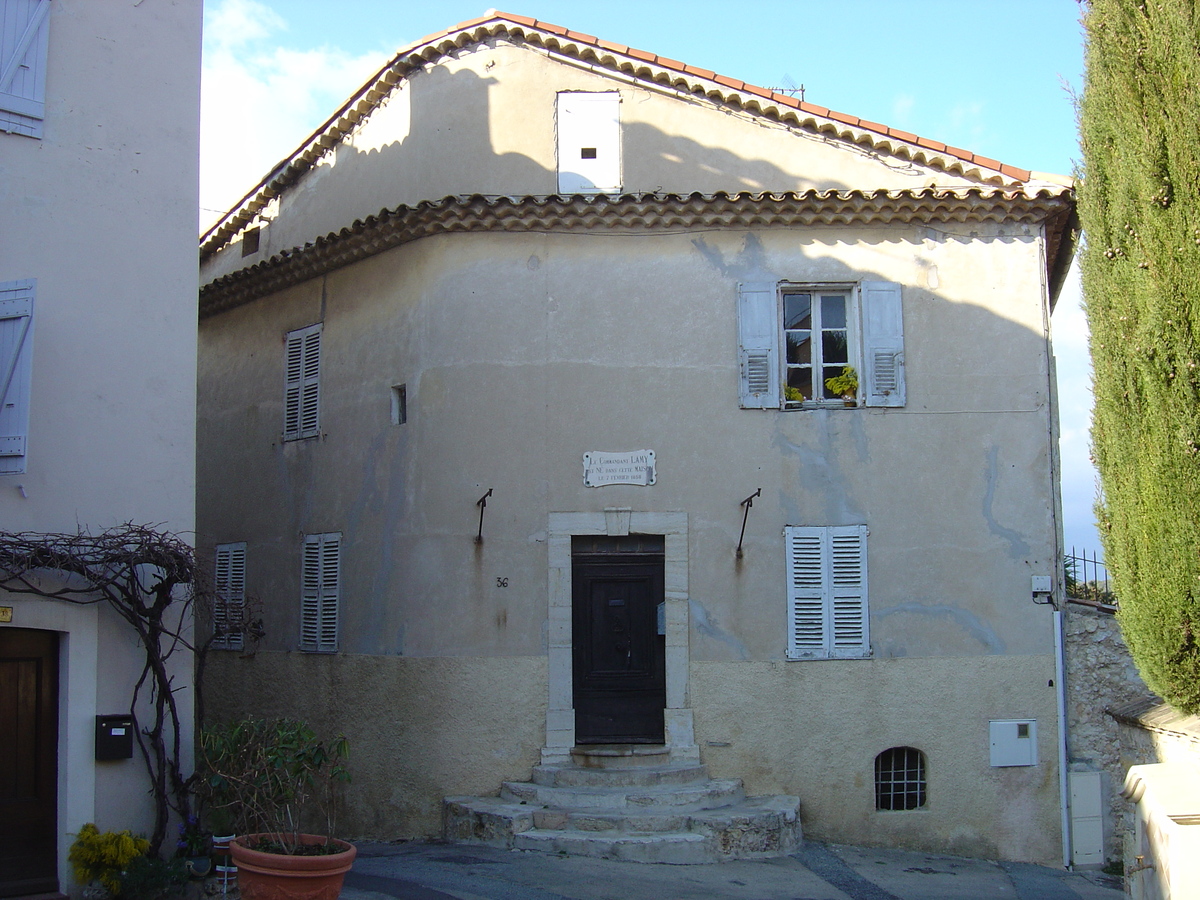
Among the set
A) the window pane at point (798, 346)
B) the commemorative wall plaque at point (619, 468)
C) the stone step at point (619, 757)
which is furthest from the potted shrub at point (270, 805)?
the window pane at point (798, 346)

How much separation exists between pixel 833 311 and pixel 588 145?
3.08 metres

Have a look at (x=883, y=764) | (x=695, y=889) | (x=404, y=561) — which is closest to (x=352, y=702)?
(x=404, y=561)

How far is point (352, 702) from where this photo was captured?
1151 centimetres

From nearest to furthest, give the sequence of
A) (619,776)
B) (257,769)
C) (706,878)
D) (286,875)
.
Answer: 1. (286,875)
2. (257,769)
3. (706,878)
4. (619,776)

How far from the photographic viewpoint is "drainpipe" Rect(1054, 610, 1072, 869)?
35.7ft

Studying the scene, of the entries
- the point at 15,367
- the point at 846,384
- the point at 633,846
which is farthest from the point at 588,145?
the point at 633,846

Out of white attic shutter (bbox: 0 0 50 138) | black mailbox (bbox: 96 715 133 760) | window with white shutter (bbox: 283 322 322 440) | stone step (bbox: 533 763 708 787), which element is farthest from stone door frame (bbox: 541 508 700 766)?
white attic shutter (bbox: 0 0 50 138)

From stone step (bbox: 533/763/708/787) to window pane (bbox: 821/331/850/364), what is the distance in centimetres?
404

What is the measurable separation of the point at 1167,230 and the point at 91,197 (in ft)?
25.8

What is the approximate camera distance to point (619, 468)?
11164 mm

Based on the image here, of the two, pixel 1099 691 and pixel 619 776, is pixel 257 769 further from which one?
pixel 1099 691

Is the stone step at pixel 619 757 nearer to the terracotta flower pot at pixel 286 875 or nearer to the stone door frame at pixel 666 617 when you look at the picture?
the stone door frame at pixel 666 617

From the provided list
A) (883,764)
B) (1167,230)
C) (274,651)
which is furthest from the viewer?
(274,651)

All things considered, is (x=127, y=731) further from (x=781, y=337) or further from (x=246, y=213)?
(x=246, y=213)
